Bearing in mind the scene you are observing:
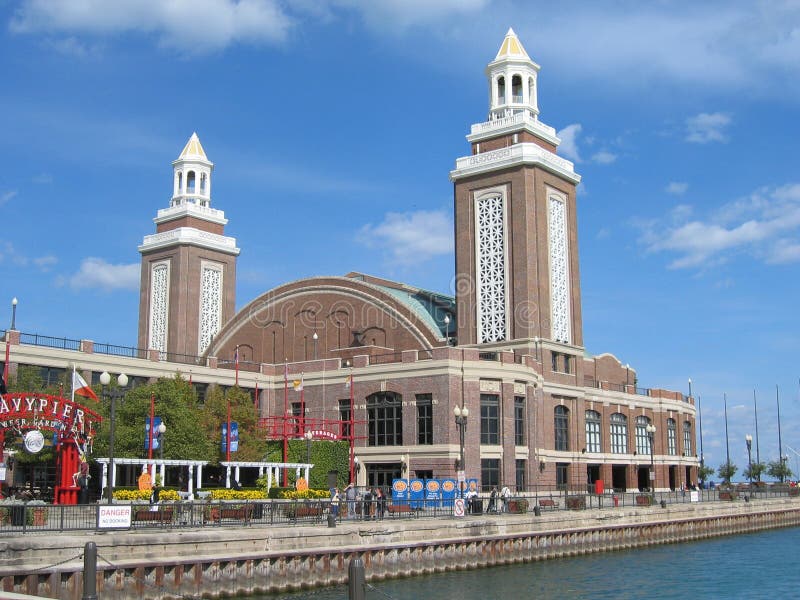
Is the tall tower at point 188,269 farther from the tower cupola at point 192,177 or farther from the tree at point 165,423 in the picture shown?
the tree at point 165,423

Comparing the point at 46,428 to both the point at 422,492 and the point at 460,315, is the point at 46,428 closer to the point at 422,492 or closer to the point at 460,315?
the point at 422,492

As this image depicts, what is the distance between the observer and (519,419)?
231 feet

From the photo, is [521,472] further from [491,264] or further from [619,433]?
[619,433]

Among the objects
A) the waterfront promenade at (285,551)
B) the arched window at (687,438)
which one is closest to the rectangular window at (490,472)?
the waterfront promenade at (285,551)

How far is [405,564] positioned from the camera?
1606 inches

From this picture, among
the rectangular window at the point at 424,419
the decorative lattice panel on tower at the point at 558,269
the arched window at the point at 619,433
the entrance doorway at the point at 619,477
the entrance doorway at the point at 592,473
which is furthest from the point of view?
the entrance doorway at the point at 619,477

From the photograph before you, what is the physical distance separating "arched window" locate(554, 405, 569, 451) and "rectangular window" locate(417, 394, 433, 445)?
15146mm

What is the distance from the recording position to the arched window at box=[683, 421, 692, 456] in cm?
9948

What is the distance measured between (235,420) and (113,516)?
110 feet

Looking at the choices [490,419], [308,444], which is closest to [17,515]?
[308,444]

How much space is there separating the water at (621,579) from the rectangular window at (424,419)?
17971 millimetres

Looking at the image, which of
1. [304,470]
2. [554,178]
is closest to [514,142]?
[554,178]

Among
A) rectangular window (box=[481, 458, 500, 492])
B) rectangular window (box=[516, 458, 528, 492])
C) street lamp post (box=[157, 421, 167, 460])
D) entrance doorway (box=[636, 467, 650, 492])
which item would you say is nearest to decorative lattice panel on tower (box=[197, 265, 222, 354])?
rectangular window (box=[516, 458, 528, 492])

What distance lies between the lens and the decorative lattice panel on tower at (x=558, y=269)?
82.5m
